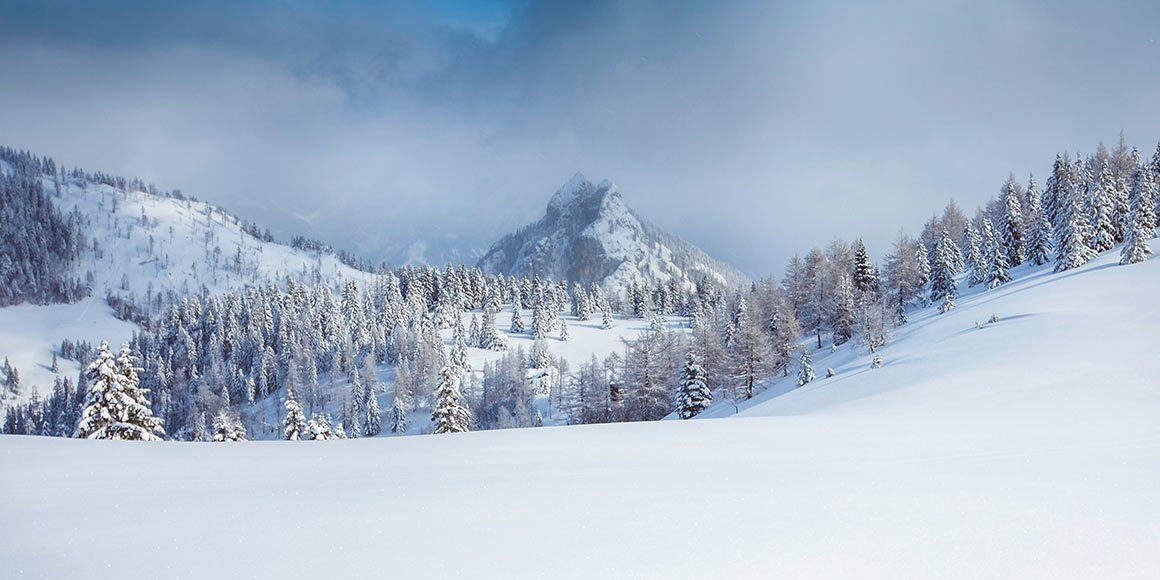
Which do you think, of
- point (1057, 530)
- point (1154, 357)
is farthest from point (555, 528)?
point (1154, 357)

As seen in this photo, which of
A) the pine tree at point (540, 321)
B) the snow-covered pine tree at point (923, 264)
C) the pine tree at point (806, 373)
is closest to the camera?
the pine tree at point (806, 373)

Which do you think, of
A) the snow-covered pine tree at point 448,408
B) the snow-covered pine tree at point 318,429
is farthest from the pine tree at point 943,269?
the snow-covered pine tree at point 318,429

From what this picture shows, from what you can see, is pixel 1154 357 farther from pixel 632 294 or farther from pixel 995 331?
pixel 632 294

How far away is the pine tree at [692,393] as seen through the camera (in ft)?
156

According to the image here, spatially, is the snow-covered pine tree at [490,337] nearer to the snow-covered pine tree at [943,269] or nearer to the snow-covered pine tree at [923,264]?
the snow-covered pine tree at [923,264]

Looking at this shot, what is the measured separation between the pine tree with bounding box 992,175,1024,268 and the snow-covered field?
71755 millimetres

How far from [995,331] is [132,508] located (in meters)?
40.7

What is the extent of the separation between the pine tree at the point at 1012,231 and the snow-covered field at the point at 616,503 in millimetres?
71755

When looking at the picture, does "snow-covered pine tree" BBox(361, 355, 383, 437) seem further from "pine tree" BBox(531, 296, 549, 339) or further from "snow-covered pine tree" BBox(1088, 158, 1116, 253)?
"snow-covered pine tree" BBox(1088, 158, 1116, 253)

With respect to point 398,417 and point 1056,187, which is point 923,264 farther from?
point 398,417

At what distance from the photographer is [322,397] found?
102m

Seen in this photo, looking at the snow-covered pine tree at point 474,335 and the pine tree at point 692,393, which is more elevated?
the snow-covered pine tree at point 474,335

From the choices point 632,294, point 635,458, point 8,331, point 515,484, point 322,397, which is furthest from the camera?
point 8,331

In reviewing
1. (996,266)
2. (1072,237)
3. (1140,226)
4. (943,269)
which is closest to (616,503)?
(1140,226)
